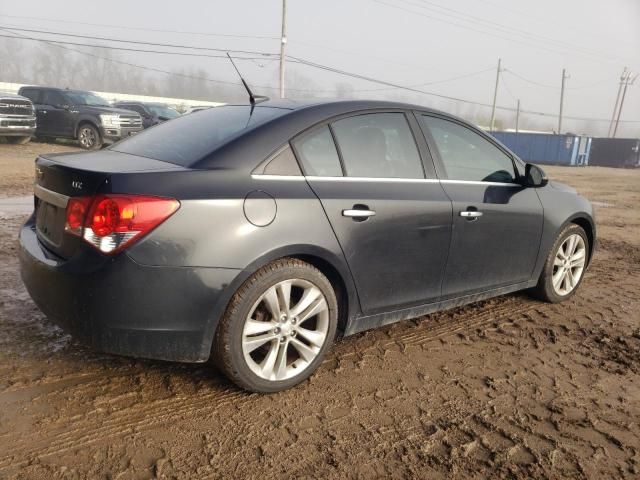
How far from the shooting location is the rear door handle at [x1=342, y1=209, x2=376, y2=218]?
115 inches

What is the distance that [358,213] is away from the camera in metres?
2.96

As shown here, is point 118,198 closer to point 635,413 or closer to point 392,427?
point 392,427

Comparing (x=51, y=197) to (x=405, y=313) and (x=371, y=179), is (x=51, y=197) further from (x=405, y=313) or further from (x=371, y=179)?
(x=405, y=313)

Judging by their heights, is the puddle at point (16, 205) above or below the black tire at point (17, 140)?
below

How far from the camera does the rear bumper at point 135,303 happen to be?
7.81 ft

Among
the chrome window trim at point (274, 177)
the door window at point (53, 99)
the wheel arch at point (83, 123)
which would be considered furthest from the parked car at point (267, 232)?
the door window at point (53, 99)

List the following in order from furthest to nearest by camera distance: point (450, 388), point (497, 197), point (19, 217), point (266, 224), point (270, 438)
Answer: point (19, 217) < point (497, 197) < point (450, 388) < point (266, 224) < point (270, 438)

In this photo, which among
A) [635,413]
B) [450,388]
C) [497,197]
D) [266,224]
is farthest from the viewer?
[497,197]

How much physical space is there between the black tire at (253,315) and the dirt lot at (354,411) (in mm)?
101

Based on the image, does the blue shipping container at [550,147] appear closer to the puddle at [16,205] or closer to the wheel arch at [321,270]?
the puddle at [16,205]

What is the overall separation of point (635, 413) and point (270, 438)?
76.2 inches

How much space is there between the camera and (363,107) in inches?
130

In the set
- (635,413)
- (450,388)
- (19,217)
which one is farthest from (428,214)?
(19,217)

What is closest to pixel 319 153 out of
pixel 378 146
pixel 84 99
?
pixel 378 146
